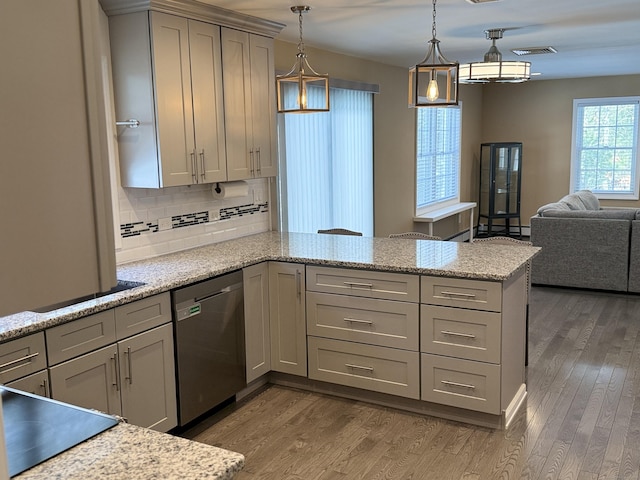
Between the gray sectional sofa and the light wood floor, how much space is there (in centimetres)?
189

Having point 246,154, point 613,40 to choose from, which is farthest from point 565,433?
point 613,40

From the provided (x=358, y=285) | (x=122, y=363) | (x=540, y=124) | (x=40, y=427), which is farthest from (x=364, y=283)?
(x=540, y=124)

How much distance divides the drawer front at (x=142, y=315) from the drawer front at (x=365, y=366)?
109 cm

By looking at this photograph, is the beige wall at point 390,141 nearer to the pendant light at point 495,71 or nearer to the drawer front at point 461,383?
the pendant light at point 495,71

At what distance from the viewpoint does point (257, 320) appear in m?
3.81

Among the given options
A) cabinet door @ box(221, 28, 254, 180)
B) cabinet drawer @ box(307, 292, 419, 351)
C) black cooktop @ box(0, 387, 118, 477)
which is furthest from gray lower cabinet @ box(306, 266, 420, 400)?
black cooktop @ box(0, 387, 118, 477)

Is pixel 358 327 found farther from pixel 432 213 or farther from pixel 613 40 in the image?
pixel 432 213

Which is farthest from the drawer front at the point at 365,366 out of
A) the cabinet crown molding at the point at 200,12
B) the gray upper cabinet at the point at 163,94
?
the cabinet crown molding at the point at 200,12

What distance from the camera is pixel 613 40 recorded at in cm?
558

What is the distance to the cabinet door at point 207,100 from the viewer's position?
363 cm

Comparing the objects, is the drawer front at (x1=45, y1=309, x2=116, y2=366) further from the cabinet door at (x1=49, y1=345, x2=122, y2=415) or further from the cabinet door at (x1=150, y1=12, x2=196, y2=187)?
the cabinet door at (x1=150, y1=12, x2=196, y2=187)

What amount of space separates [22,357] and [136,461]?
1.31 m

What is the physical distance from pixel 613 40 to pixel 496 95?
14.6 feet

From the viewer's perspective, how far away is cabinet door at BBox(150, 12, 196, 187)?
3.40 metres
